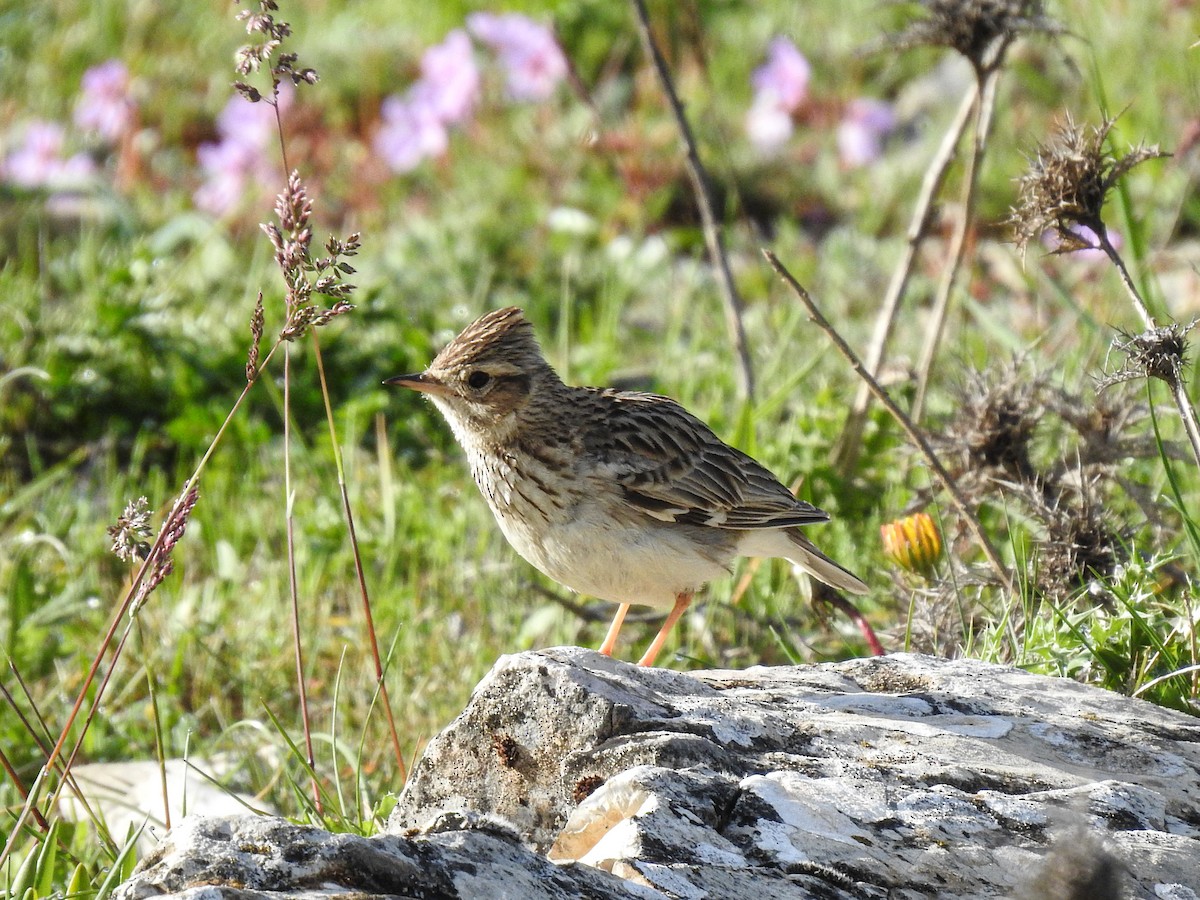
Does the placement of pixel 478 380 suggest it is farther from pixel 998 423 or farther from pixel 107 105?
pixel 107 105

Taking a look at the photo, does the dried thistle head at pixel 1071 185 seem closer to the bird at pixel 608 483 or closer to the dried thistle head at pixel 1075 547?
the dried thistle head at pixel 1075 547

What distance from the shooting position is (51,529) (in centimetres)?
592

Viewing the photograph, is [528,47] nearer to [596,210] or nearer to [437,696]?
[596,210]

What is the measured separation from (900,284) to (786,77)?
410 cm

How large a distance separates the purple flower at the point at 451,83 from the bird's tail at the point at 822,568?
5.13 m

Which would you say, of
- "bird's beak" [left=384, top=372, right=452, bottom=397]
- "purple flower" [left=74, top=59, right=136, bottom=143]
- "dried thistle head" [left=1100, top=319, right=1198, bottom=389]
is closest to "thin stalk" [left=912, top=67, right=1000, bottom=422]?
"bird's beak" [left=384, top=372, right=452, bottom=397]

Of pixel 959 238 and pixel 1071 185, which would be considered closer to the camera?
pixel 1071 185

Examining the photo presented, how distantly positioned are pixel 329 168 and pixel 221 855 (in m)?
7.74

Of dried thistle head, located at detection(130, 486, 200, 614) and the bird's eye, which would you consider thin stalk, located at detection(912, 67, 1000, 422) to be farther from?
dried thistle head, located at detection(130, 486, 200, 614)

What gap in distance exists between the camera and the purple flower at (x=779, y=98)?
9422 mm

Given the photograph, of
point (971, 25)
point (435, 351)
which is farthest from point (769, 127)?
point (971, 25)

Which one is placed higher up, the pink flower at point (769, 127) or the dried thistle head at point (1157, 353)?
the pink flower at point (769, 127)

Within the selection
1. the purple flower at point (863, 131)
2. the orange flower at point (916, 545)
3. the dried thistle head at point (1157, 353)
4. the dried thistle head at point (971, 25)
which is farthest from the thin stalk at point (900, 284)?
the purple flower at point (863, 131)

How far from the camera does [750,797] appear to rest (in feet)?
9.37
